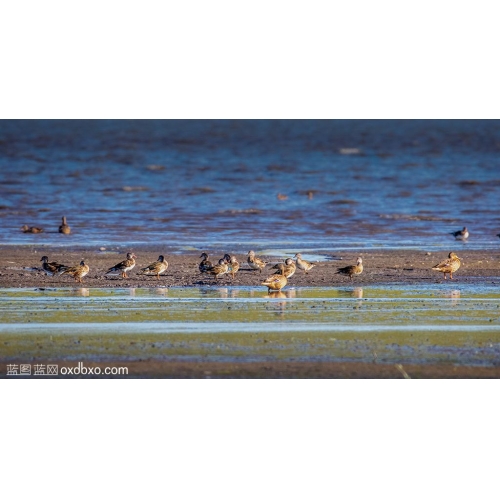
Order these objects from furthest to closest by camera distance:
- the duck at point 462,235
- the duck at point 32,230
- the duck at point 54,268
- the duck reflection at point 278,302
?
the duck at point 32,230, the duck at point 462,235, the duck at point 54,268, the duck reflection at point 278,302

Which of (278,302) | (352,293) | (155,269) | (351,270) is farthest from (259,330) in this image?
(155,269)

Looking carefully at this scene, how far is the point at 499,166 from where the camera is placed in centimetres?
4953

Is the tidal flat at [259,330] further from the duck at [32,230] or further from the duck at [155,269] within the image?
the duck at [32,230]

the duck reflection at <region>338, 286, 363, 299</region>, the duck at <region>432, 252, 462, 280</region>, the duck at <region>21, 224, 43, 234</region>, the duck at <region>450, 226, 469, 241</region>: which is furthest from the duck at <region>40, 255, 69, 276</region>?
the duck at <region>450, 226, 469, 241</region>

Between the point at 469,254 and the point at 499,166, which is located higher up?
the point at 499,166

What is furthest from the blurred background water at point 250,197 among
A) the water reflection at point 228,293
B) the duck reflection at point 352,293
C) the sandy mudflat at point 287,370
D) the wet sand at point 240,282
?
the sandy mudflat at point 287,370

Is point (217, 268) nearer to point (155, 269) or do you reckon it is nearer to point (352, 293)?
point (155, 269)

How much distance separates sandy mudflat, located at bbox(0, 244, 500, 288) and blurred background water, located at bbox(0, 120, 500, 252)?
151cm

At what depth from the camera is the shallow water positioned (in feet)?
33.9

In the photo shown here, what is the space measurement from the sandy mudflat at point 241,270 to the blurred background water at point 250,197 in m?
1.51

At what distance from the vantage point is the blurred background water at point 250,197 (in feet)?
73.4
